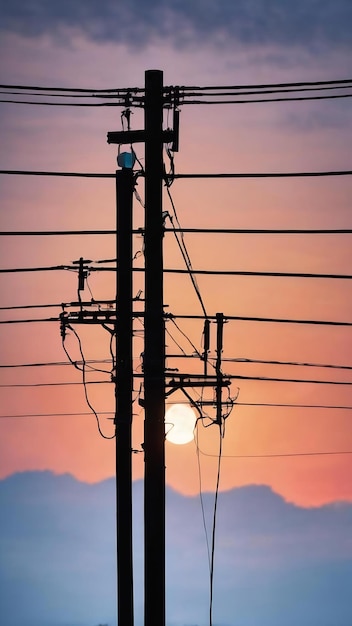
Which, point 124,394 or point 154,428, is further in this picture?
point 124,394

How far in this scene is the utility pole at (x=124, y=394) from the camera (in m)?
22.6

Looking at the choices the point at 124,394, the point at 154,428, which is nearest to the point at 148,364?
the point at 154,428

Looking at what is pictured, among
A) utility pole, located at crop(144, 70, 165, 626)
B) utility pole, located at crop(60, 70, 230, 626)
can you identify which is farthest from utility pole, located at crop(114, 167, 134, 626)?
utility pole, located at crop(144, 70, 165, 626)

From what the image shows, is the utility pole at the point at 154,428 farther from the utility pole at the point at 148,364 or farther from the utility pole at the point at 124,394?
the utility pole at the point at 124,394

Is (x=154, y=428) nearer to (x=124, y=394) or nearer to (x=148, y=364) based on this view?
(x=148, y=364)

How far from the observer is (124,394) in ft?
75.2

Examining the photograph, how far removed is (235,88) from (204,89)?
24.2 inches

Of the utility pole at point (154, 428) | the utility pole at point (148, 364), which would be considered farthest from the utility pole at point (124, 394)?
the utility pole at point (154, 428)

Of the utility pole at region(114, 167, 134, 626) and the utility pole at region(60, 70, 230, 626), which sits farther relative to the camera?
the utility pole at region(114, 167, 134, 626)

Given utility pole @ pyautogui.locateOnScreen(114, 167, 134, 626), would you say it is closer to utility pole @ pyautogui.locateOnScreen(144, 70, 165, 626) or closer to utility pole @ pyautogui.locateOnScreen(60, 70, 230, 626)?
utility pole @ pyautogui.locateOnScreen(60, 70, 230, 626)

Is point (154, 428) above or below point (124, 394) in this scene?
below

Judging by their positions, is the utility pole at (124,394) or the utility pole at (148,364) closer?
the utility pole at (148,364)

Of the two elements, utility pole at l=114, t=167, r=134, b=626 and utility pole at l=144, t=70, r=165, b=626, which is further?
utility pole at l=114, t=167, r=134, b=626

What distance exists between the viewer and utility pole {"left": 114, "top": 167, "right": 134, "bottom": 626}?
74.1 feet
